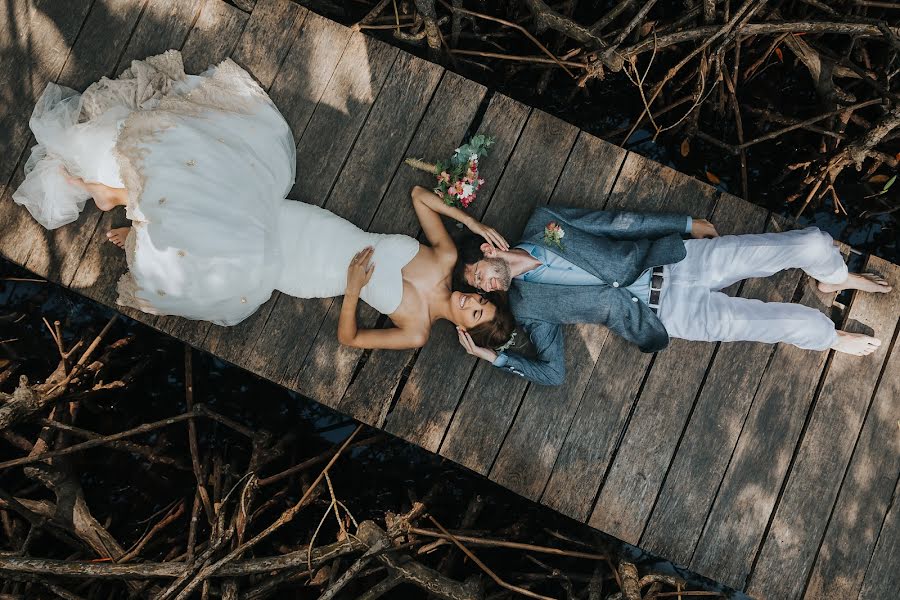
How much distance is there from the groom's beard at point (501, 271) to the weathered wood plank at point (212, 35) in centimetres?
218

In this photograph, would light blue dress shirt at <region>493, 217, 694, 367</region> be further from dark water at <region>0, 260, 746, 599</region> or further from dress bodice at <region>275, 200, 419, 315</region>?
dark water at <region>0, 260, 746, 599</region>

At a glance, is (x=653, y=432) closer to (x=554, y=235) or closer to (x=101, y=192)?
(x=554, y=235)

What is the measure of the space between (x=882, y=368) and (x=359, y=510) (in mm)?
3592

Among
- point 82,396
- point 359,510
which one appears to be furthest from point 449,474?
point 82,396

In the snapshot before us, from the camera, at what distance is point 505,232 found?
388 centimetres

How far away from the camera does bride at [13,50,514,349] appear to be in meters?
3.21

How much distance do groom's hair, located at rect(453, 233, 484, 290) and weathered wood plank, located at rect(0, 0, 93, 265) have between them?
8.55 feet

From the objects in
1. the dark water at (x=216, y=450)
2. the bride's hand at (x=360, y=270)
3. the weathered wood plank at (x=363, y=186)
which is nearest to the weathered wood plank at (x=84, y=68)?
the dark water at (x=216, y=450)

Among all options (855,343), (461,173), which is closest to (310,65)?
(461,173)

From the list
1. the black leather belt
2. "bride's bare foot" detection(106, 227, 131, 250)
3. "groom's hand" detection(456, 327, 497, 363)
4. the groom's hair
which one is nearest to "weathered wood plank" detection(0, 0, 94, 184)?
"bride's bare foot" detection(106, 227, 131, 250)

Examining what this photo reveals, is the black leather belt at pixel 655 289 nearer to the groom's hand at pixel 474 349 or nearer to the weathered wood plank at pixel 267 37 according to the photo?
the groom's hand at pixel 474 349

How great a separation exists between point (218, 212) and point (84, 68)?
1.64 m

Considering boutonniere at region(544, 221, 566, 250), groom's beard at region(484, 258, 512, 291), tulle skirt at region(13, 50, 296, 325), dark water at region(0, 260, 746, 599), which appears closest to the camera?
tulle skirt at region(13, 50, 296, 325)

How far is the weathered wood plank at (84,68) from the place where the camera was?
3.92m
